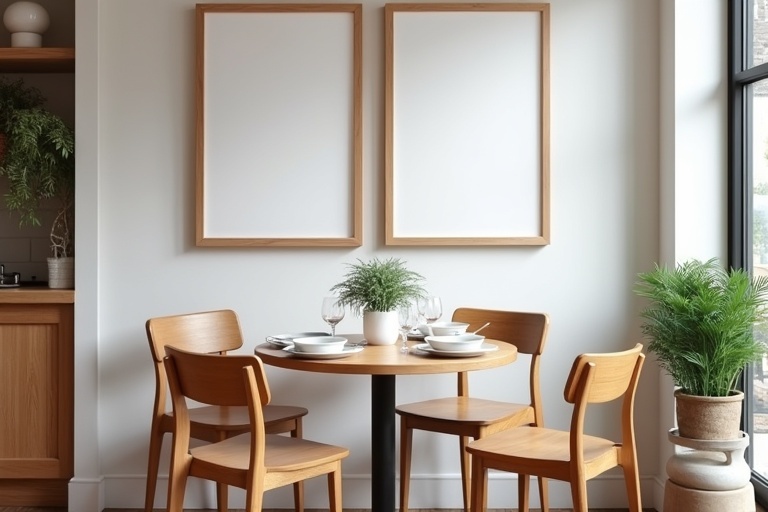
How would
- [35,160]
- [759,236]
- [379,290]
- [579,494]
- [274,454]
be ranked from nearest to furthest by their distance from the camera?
[579,494], [274,454], [379,290], [759,236], [35,160]

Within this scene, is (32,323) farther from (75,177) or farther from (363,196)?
(363,196)

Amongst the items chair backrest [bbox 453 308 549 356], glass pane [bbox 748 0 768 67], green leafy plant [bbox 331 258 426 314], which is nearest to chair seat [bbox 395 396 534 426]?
chair backrest [bbox 453 308 549 356]

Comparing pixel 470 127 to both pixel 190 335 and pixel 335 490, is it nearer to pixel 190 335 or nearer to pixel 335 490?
pixel 190 335

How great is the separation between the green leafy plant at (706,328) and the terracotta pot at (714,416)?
52 millimetres

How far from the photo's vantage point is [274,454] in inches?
100.0

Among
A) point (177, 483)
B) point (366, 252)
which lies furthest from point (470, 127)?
point (177, 483)

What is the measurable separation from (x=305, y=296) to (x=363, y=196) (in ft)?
1.69

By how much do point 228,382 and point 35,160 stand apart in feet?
5.67

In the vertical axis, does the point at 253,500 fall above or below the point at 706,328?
below

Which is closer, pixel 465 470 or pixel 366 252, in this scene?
pixel 465 470

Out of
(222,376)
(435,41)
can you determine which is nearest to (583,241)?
(435,41)

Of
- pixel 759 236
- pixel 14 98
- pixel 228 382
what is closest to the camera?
pixel 228 382

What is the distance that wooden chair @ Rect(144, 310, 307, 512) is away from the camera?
3.04 meters

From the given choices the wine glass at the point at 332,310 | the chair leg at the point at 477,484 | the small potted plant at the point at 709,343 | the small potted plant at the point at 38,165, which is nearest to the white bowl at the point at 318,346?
the wine glass at the point at 332,310
